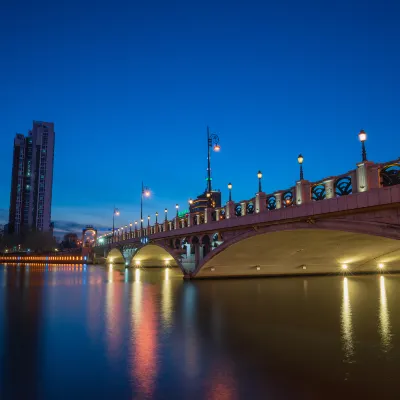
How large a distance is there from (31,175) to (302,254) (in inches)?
5779

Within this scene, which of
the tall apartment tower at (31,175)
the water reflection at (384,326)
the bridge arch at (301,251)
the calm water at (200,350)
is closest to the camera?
the calm water at (200,350)

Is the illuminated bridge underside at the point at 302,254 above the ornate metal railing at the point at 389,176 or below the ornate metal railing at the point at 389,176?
below

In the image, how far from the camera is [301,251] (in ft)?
95.0

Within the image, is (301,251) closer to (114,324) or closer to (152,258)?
(114,324)

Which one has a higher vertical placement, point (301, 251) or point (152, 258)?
point (152, 258)

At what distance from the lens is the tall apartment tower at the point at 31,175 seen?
15575cm

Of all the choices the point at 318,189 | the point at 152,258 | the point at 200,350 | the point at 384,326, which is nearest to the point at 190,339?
the point at 200,350

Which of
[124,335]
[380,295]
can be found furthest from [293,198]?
[124,335]

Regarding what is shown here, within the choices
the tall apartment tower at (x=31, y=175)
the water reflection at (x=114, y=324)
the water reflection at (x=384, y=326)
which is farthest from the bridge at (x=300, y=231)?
the tall apartment tower at (x=31, y=175)

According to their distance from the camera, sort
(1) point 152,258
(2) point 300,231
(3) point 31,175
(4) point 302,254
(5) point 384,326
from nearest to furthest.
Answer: (5) point 384,326
(2) point 300,231
(4) point 302,254
(1) point 152,258
(3) point 31,175

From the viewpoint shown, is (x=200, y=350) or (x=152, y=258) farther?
(x=152, y=258)

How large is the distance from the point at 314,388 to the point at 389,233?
877 cm

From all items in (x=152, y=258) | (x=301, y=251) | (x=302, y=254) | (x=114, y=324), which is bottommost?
(x=114, y=324)

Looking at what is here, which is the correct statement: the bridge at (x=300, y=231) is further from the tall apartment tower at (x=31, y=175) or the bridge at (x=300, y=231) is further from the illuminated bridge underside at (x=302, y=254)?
the tall apartment tower at (x=31, y=175)
